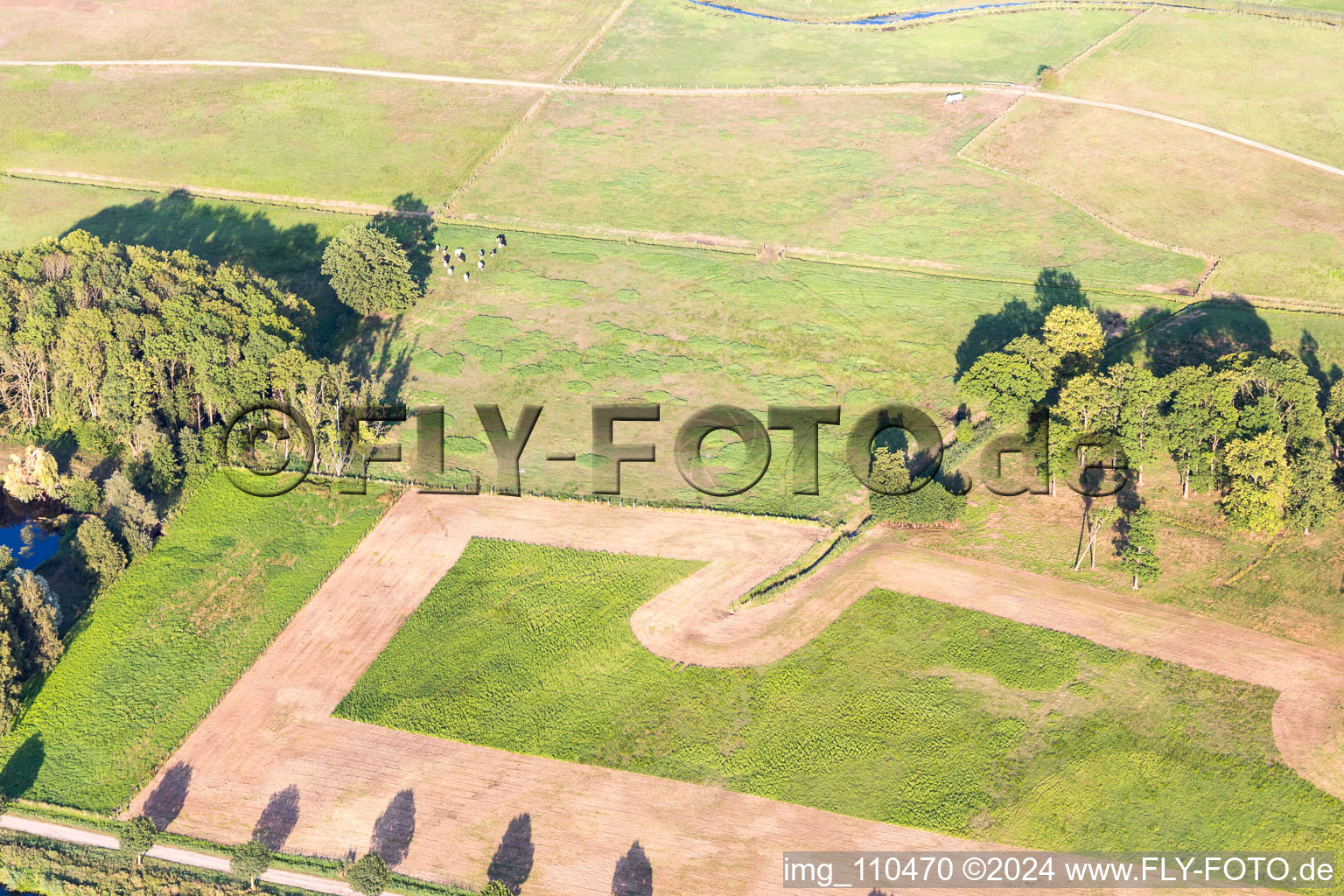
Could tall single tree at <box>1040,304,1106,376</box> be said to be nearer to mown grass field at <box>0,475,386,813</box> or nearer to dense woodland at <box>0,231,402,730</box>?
mown grass field at <box>0,475,386,813</box>

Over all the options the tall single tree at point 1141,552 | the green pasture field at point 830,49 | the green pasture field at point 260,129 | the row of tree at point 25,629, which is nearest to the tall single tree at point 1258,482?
the tall single tree at point 1141,552

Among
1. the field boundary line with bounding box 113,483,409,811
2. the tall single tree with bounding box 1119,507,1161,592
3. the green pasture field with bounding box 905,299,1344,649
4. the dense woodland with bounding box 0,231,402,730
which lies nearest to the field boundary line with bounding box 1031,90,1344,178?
the green pasture field with bounding box 905,299,1344,649

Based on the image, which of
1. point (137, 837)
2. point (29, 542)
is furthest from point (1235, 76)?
point (137, 837)

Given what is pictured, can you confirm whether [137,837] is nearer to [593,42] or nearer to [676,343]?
[676,343]

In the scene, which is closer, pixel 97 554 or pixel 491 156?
pixel 97 554

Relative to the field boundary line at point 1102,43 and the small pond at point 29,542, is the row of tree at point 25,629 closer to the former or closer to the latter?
the small pond at point 29,542
